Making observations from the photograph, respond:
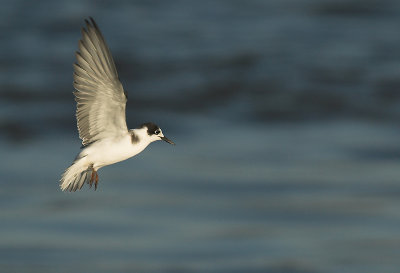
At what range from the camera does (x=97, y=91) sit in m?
7.00

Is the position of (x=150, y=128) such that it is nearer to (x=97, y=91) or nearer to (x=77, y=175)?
Result: (x=97, y=91)

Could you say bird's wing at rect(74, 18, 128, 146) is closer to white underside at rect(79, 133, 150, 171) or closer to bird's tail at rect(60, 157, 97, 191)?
white underside at rect(79, 133, 150, 171)

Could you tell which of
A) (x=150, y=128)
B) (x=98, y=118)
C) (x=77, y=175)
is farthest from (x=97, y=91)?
(x=77, y=175)

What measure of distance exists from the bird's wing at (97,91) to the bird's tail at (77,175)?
247mm

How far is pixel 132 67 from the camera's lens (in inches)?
792

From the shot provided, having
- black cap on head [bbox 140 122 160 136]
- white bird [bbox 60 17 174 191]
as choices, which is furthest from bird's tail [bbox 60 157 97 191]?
black cap on head [bbox 140 122 160 136]

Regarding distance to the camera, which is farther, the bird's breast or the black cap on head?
the black cap on head

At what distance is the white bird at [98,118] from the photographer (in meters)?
6.80

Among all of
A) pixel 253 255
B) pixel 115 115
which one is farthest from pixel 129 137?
pixel 253 255

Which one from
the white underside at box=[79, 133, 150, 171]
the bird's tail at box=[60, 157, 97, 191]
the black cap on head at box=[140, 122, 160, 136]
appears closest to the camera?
the white underside at box=[79, 133, 150, 171]

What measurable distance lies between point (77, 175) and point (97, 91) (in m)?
0.65

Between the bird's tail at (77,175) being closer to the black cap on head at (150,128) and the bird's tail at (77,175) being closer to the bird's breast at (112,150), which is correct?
the bird's breast at (112,150)

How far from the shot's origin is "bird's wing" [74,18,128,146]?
6.84 metres

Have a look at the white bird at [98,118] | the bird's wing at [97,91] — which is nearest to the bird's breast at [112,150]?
the white bird at [98,118]
